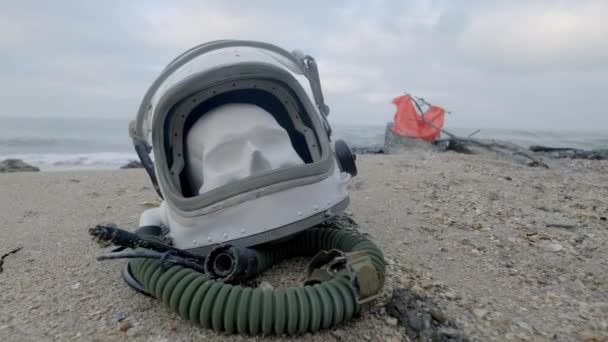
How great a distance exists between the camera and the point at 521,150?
24.2 ft

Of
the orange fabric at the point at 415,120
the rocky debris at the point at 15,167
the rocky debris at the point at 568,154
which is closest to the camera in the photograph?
the rocky debris at the point at 15,167

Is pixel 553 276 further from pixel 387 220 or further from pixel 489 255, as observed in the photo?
pixel 387 220

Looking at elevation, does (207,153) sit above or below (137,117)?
below

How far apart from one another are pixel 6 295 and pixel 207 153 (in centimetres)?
87

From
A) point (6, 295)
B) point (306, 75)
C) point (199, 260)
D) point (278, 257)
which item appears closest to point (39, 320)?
point (6, 295)

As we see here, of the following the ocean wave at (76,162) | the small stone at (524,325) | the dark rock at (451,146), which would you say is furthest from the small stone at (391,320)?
the ocean wave at (76,162)

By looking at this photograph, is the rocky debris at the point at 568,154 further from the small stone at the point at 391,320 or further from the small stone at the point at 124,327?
the small stone at the point at 124,327

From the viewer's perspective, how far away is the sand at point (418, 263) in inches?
49.4

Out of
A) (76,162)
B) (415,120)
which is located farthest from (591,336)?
(76,162)

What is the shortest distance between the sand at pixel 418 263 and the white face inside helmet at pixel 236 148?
0.28 meters

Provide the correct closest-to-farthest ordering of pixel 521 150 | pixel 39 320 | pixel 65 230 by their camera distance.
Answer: pixel 39 320 → pixel 65 230 → pixel 521 150

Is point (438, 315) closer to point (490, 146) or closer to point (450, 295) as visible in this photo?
point (450, 295)

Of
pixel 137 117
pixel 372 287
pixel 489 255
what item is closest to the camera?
pixel 372 287

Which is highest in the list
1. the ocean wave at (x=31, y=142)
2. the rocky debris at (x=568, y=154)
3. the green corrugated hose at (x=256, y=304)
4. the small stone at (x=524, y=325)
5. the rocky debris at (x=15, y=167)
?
the green corrugated hose at (x=256, y=304)
